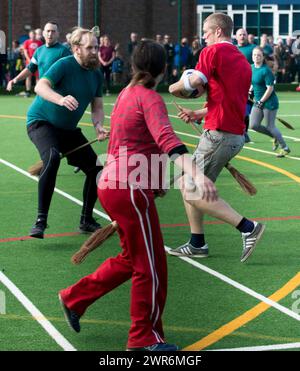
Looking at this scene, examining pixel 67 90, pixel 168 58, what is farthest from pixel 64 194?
pixel 168 58

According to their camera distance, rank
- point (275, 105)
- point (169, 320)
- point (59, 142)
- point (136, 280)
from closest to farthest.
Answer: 1. point (136, 280)
2. point (169, 320)
3. point (59, 142)
4. point (275, 105)

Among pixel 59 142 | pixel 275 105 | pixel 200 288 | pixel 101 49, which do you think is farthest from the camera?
pixel 101 49

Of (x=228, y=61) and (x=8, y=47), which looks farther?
(x=8, y=47)

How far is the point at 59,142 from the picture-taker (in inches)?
440

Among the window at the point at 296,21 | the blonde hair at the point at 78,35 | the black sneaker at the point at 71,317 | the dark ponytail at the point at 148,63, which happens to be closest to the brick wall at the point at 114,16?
the window at the point at 296,21

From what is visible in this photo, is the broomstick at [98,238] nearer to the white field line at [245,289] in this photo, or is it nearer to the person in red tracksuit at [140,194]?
the person in red tracksuit at [140,194]

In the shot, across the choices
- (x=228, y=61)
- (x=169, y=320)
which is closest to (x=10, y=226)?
(x=228, y=61)

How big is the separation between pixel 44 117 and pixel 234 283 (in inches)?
123

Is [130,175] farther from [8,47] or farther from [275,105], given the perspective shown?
[8,47]

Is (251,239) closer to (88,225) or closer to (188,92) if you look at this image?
(188,92)

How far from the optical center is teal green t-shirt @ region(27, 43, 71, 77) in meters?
14.4

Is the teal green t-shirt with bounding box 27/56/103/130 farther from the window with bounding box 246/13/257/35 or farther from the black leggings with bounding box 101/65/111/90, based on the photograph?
the window with bounding box 246/13/257/35

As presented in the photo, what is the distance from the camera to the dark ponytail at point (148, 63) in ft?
22.6

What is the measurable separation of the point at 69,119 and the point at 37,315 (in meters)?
3.48
